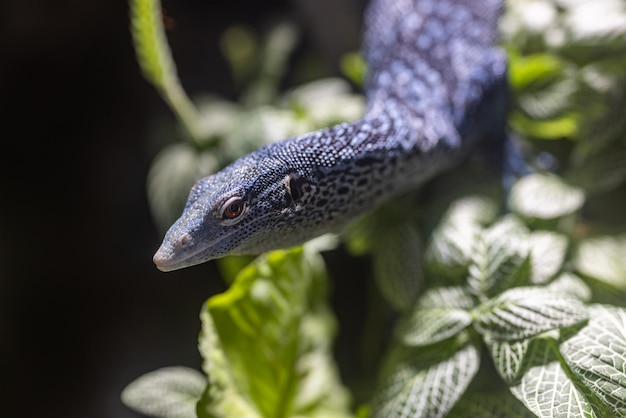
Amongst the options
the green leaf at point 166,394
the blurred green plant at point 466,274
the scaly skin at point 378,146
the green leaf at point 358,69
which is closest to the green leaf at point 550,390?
the blurred green plant at point 466,274

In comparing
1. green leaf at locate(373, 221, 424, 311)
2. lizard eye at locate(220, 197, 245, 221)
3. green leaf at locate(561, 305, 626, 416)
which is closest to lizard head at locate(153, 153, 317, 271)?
lizard eye at locate(220, 197, 245, 221)

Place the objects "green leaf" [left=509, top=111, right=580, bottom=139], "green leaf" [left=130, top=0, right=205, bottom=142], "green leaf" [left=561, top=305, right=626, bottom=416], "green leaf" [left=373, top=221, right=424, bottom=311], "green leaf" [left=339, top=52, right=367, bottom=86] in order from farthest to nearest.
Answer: "green leaf" [left=339, top=52, right=367, bottom=86] < "green leaf" [left=509, top=111, right=580, bottom=139] < "green leaf" [left=373, top=221, right=424, bottom=311] < "green leaf" [left=130, top=0, right=205, bottom=142] < "green leaf" [left=561, top=305, right=626, bottom=416]

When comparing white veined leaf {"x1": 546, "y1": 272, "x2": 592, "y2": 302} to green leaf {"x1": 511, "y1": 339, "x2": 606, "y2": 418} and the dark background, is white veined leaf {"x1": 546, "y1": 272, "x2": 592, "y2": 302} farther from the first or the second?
the dark background

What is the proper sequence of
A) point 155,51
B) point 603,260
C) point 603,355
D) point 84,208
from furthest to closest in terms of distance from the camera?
point 84,208, point 603,260, point 155,51, point 603,355

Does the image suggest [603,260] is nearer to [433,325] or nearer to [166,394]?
[433,325]

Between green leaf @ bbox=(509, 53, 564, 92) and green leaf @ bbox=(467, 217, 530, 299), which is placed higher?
green leaf @ bbox=(509, 53, 564, 92)

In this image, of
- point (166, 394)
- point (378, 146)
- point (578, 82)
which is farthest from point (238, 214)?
point (578, 82)

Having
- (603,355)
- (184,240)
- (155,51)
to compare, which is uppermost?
(155,51)

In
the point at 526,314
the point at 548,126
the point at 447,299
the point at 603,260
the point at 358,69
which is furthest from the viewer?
the point at 358,69

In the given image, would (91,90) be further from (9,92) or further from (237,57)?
(237,57)

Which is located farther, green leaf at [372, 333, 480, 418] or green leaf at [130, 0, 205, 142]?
green leaf at [130, 0, 205, 142]
